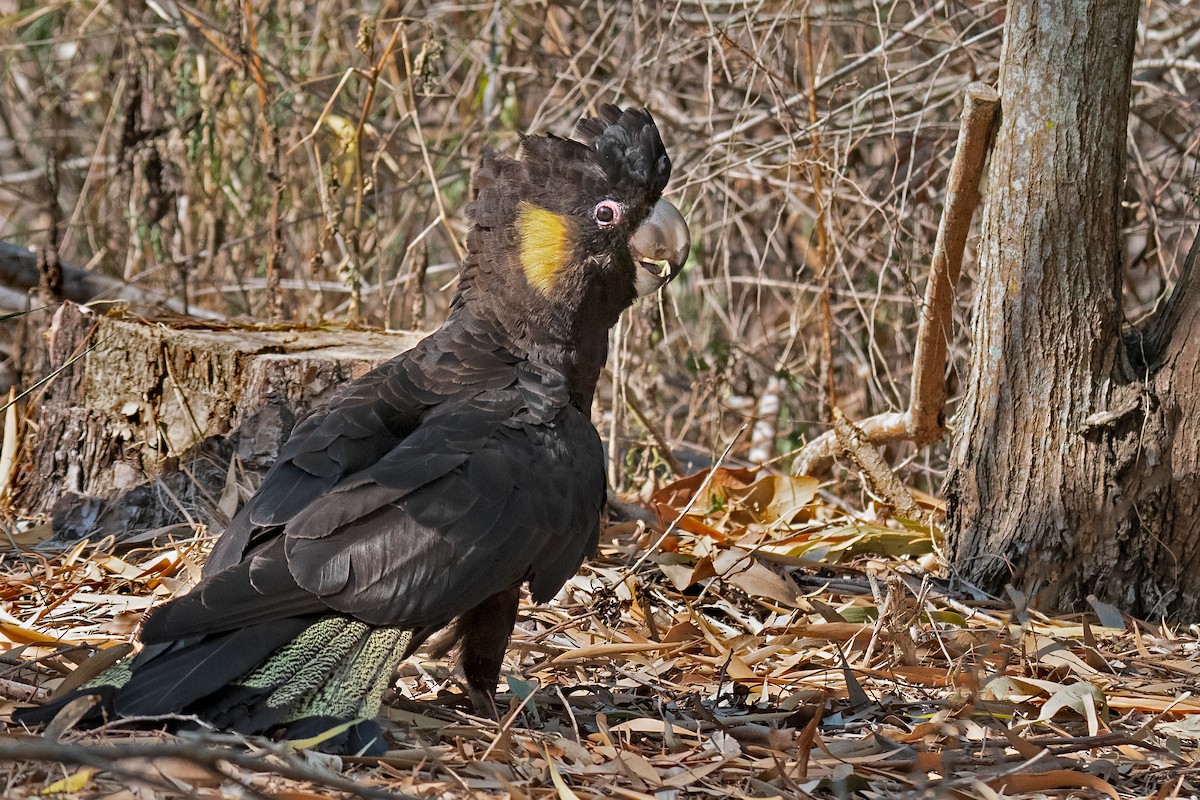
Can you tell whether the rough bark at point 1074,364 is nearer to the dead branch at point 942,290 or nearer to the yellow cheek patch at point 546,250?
the dead branch at point 942,290

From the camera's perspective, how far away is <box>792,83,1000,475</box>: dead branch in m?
3.78

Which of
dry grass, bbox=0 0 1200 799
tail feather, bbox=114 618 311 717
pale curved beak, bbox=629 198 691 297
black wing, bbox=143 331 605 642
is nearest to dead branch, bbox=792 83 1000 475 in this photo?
dry grass, bbox=0 0 1200 799

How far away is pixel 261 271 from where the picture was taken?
7070 mm

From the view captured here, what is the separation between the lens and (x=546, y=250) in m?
3.45

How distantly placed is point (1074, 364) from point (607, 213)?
1559 millimetres

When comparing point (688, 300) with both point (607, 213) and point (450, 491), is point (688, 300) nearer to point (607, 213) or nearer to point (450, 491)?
point (607, 213)

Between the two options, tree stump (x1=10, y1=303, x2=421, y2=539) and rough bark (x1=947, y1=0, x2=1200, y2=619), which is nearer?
rough bark (x1=947, y1=0, x2=1200, y2=619)

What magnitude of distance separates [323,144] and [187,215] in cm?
91

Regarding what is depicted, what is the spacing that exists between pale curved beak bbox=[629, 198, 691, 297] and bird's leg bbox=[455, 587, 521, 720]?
43.5 inches

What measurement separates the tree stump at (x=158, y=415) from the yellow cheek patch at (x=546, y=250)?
924 millimetres

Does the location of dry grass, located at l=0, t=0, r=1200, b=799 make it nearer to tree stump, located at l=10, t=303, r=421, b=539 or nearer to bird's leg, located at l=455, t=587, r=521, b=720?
bird's leg, located at l=455, t=587, r=521, b=720

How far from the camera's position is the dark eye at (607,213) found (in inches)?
137

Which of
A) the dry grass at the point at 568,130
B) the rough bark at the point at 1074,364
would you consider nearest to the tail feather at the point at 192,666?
the rough bark at the point at 1074,364

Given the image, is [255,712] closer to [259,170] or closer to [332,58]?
[259,170]
